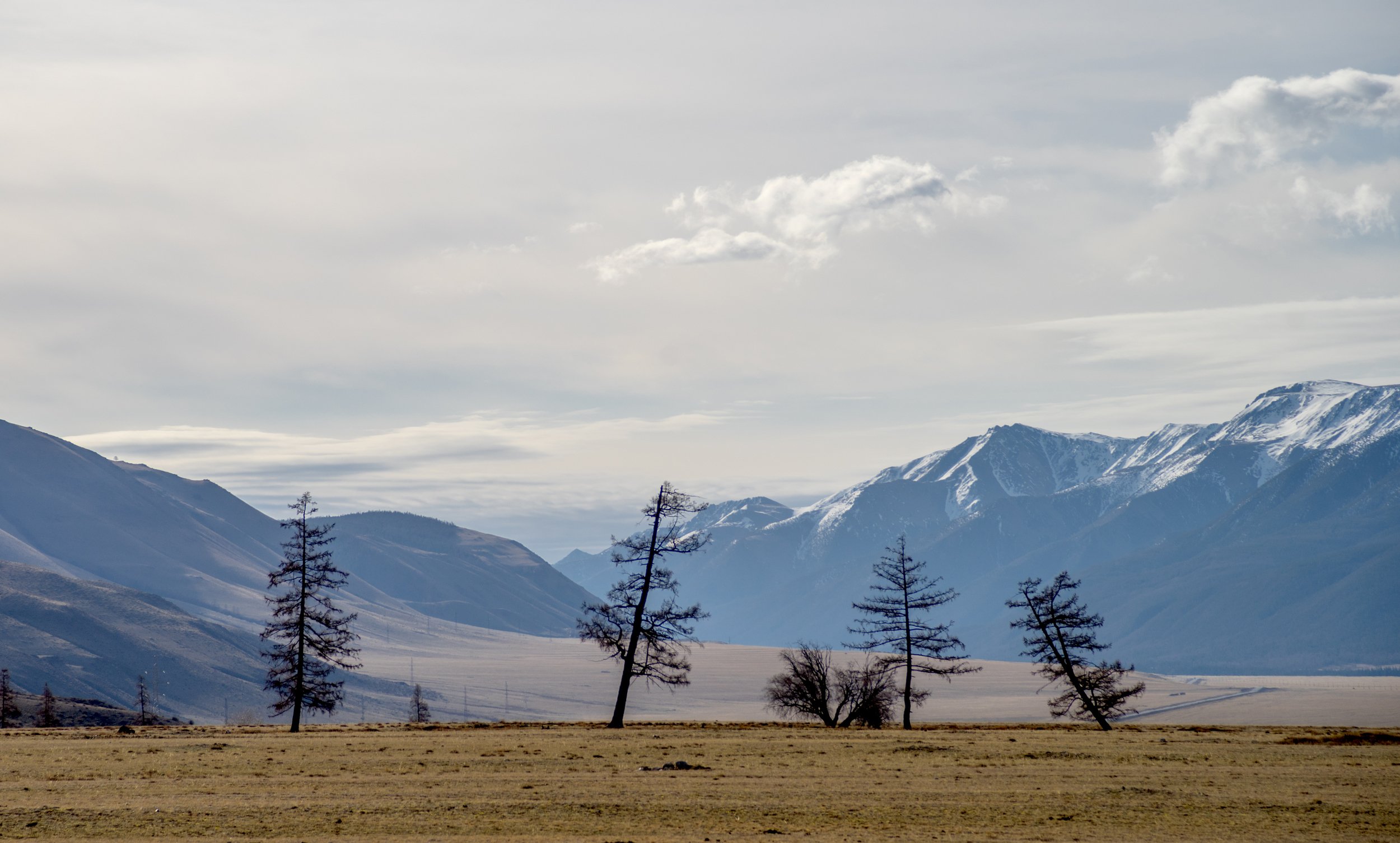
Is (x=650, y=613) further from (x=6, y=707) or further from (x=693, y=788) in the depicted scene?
(x=6, y=707)

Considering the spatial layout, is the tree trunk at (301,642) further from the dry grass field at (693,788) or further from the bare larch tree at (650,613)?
the bare larch tree at (650,613)

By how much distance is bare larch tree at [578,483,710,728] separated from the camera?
158ft

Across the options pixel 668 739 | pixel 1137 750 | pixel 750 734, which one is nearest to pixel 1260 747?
pixel 1137 750

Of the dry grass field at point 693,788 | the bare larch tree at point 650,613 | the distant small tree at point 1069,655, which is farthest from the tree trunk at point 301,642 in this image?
the distant small tree at point 1069,655

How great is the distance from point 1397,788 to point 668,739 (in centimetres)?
2278

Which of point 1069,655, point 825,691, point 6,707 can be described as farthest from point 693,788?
point 6,707

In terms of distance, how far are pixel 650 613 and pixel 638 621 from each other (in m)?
0.64

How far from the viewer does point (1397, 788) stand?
97.9 feet

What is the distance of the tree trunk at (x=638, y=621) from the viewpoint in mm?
47875

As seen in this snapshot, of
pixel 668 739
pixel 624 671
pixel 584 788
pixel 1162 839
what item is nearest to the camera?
pixel 1162 839

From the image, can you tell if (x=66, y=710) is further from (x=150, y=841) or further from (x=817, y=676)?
(x=150, y=841)

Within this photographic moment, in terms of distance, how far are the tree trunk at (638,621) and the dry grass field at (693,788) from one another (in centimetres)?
540

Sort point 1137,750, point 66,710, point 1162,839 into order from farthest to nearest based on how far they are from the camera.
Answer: point 66,710, point 1137,750, point 1162,839

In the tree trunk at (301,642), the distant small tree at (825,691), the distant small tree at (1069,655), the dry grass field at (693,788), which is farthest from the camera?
the distant small tree at (825,691)
